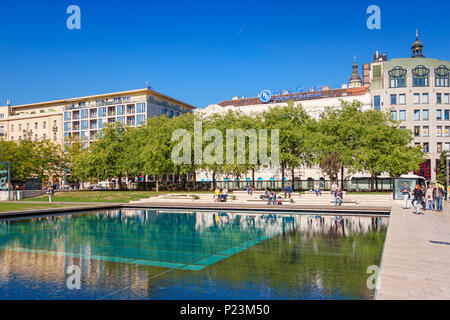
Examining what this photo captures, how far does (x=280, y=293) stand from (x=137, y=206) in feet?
79.5

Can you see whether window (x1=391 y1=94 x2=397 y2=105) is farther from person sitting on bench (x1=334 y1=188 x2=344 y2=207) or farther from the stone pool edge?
the stone pool edge

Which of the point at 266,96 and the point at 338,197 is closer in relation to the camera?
the point at 338,197

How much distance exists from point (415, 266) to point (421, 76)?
7376cm

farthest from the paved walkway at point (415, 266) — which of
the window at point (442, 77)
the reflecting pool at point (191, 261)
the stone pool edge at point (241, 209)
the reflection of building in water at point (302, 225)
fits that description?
the window at point (442, 77)

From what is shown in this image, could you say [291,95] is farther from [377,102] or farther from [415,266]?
[415,266]

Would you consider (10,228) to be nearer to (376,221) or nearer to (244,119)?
(376,221)

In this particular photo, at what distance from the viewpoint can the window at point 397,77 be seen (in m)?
71.3

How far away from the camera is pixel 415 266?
8.62m

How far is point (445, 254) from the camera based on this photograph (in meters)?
9.98

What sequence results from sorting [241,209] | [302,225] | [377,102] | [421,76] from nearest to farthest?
[302,225], [241,209], [421,76], [377,102]

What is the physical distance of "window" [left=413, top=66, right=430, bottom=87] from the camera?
70.4m

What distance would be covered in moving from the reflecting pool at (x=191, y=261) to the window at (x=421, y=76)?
209 feet

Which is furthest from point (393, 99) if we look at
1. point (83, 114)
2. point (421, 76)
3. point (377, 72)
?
point (83, 114)

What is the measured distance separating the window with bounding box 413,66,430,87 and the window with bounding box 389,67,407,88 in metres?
2.06
